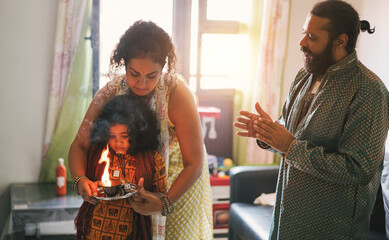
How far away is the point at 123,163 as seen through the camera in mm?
1354

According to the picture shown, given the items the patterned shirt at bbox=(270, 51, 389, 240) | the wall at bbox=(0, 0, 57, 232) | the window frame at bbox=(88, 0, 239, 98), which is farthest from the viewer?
the window frame at bbox=(88, 0, 239, 98)

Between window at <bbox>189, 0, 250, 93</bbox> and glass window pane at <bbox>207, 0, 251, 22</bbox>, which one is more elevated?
glass window pane at <bbox>207, 0, 251, 22</bbox>

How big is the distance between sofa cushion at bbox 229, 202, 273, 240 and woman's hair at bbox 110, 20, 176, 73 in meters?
1.44

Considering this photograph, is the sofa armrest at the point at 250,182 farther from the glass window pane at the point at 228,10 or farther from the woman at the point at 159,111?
the woman at the point at 159,111

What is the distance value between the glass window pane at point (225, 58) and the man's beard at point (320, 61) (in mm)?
1824

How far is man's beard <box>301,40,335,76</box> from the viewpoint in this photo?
153 centimetres

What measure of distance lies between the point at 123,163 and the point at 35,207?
56.8 inches

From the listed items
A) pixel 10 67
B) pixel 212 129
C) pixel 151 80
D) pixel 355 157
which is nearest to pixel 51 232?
pixel 10 67

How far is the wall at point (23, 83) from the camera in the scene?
2.44 m

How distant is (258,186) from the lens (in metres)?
2.97

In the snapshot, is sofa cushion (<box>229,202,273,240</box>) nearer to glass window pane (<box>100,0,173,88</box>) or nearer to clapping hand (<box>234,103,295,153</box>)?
clapping hand (<box>234,103,295,153</box>)

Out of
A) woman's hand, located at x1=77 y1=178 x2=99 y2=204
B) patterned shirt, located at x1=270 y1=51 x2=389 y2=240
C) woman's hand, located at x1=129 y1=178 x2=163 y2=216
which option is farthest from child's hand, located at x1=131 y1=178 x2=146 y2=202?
patterned shirt, located at x1=270 y1=51 x2=389 y2=240

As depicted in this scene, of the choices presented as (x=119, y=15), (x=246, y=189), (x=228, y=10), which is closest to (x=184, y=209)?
(x=119, y=15)

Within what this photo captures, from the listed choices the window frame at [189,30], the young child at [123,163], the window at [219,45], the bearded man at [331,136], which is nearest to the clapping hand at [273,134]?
the bearded man at [331,136]
